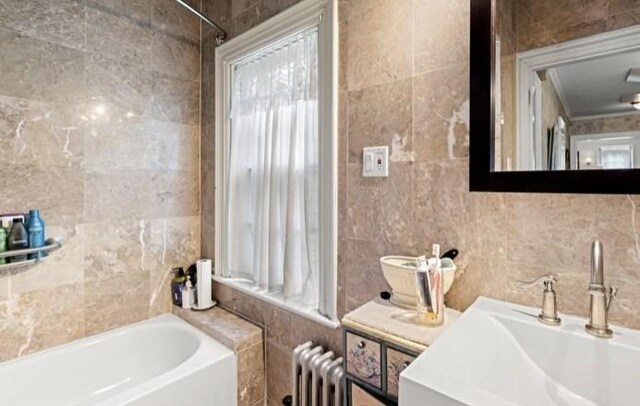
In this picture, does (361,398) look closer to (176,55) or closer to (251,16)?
(251,16)

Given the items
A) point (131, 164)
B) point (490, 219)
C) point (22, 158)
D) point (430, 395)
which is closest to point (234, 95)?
point (131, 164)

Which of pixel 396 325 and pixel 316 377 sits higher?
pixel 396 325

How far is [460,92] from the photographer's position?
107 centimetres

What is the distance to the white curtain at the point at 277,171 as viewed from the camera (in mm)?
1552

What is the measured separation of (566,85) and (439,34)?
44 cm

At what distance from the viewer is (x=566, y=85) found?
90 cm

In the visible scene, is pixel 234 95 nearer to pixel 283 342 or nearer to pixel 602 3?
pixel 283 342

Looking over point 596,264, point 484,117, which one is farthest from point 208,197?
point 596,264

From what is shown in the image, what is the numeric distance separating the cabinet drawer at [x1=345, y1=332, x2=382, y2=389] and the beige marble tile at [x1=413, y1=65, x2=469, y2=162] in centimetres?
67

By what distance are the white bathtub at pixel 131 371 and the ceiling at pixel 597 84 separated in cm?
174

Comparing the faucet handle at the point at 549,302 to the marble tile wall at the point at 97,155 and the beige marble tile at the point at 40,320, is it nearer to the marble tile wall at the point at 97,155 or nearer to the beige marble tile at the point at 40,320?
the marble tile wall at the point at 97,155

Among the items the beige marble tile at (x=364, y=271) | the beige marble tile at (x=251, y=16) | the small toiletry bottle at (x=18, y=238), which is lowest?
the beige marble tile at (x=364, y=271)

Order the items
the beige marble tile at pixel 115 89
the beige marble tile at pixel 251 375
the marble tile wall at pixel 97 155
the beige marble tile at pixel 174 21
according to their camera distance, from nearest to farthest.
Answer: the marble tile wall at pixel 97 155 < the beige marble tile at pixel 251 375 < the beige marble tile at pixel 115 89 < the beige marble tile at pixel 174 21

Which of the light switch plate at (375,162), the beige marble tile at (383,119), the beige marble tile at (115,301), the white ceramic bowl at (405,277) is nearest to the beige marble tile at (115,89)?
the beige marble tile at (115,301)
